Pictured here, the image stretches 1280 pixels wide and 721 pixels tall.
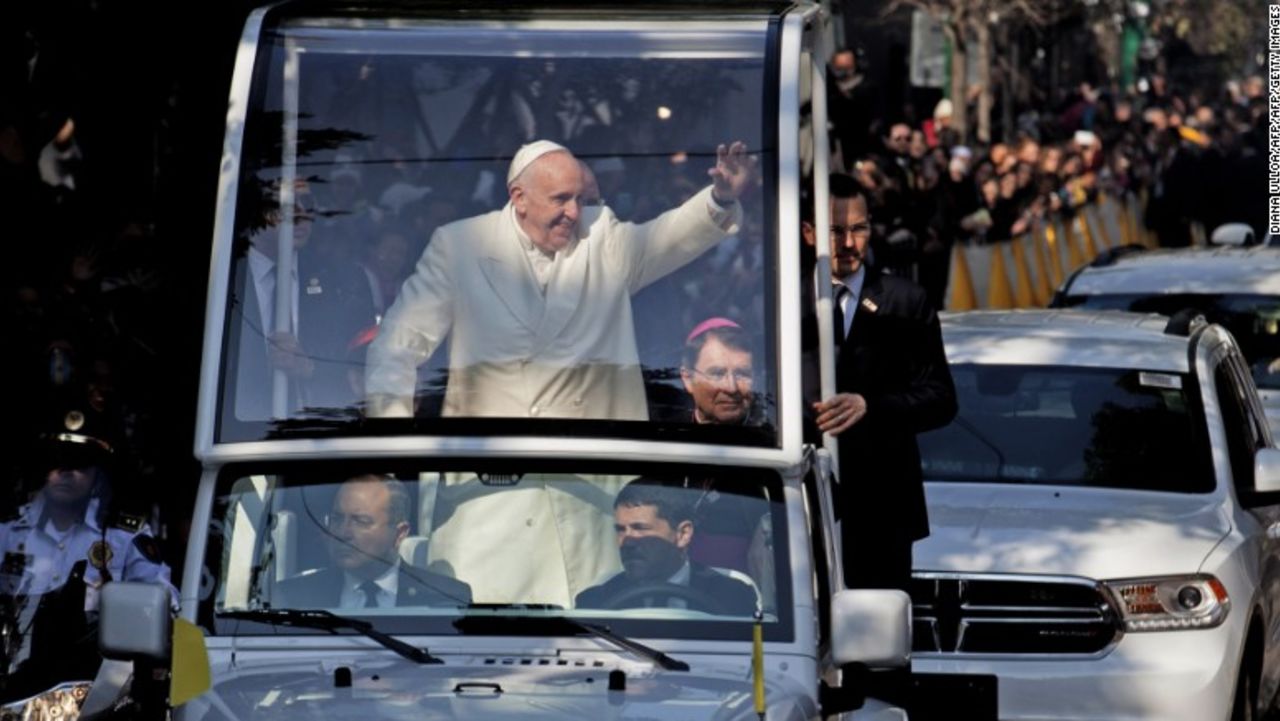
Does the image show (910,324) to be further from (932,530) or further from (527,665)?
(527,665)

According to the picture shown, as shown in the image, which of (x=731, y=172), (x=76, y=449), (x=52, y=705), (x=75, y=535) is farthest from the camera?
(x=76, y=449)

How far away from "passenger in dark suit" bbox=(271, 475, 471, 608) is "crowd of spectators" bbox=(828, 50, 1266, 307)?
357 inches

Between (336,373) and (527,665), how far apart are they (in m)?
1.13

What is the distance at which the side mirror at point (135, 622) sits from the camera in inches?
240

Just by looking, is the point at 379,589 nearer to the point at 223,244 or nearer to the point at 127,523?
the point at 223,244

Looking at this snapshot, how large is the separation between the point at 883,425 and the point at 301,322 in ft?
6.55

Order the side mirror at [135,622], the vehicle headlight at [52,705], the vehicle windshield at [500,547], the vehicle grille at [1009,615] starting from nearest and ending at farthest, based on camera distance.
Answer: the side mirror at [135,622] < the vehicle windshield at [500,547] < the vehicle headlight at [52,705] < the vehicle grille at [1009,615]

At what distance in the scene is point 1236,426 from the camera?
10742 millimetres

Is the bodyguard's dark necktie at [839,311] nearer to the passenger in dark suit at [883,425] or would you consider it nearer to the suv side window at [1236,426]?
the passenger in dark suit at [883,425]

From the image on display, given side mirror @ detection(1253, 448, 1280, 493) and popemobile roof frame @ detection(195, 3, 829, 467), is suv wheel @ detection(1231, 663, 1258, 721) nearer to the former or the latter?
side mirror @ detection(1253, 448, 1280, 493)

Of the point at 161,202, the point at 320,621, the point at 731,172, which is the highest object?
the point at 161,202

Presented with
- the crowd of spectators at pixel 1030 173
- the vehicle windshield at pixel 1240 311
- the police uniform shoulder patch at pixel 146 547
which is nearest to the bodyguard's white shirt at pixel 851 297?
the police uniform shoulder patch at pixel 146 547

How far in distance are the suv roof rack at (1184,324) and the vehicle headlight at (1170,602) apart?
2.10 metres

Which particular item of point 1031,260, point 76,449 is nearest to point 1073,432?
point 76,449
